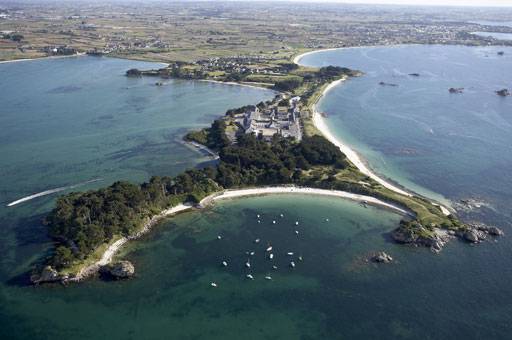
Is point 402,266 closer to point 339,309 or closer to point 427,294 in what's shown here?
point 427,294

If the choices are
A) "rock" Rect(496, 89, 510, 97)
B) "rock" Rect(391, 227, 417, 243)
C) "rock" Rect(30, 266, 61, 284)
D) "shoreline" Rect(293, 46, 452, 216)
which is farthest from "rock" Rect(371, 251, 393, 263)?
"rock" Rect(496, 89, 510, 97)

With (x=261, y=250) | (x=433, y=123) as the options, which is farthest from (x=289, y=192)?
(x=433, y=123)

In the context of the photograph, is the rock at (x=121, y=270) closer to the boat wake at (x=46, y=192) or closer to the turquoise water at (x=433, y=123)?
the boat wake at (x=46, y=192)

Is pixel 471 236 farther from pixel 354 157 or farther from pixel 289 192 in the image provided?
pixel 354 157

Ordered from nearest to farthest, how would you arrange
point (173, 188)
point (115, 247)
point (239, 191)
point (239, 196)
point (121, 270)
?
point (121, 270), point (115, 247), point (173, 188), point (239, 196), point (239, 191)

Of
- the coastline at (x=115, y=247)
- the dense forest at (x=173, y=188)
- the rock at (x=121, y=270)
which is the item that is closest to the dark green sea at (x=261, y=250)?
the rock at (x=121, y=270)

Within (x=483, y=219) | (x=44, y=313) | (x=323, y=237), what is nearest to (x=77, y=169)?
(x=44, y=313)

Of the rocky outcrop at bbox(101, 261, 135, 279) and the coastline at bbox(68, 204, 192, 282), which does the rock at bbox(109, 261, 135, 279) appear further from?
the coastline at bbox(68, 204, 192, 282)
